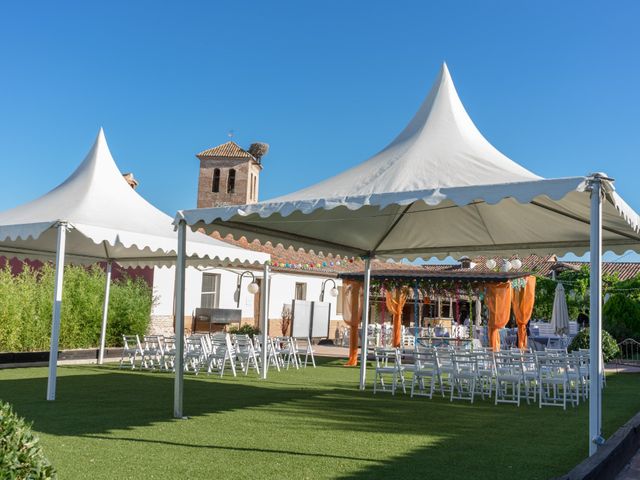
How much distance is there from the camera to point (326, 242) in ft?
34.5

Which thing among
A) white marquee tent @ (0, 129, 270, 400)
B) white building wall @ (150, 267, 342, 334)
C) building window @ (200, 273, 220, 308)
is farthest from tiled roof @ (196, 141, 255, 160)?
white marquee tent @ (0, 129, 270, 400)

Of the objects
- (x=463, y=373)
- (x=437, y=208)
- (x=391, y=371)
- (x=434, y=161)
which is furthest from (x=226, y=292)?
(x=434, y=161)

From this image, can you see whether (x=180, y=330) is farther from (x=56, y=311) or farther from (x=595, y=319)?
(x=595, y=319)

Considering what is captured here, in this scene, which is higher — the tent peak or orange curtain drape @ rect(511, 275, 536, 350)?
the tent peak

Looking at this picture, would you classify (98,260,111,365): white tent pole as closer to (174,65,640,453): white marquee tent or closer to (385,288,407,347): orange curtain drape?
(174,65,640,453): white marquee tent

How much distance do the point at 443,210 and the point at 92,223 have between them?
5.11 m

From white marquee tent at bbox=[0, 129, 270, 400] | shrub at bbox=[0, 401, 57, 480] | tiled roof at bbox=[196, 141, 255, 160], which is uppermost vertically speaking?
tiled roof at bbox=[196, 141, 255, 160]

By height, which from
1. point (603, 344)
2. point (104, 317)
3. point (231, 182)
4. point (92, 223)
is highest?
point (231, 182)

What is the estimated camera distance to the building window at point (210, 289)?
22844 millimetres

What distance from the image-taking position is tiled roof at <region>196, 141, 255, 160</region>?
43.3 m

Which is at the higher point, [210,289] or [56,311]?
[210,289]

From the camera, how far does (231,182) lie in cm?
4300

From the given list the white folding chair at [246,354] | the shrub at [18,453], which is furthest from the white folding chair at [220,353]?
the shrub at [18,453]

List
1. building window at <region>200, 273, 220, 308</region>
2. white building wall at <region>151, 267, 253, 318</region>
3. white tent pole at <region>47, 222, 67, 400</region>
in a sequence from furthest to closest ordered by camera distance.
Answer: building window at <region>200, 273, 220, 308</region>
white building wall at <region>151, 267, 253, 318</region>
white tent pole at <region>47, 222, 67, 400</region>
